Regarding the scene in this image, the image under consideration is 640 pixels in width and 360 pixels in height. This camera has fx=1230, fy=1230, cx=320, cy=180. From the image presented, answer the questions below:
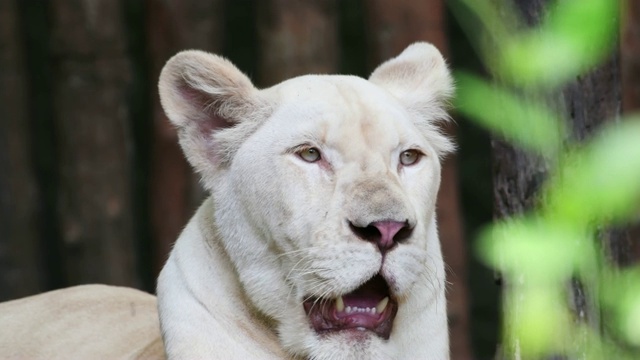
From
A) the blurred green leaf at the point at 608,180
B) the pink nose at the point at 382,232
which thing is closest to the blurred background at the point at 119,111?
the pink nose at the point at 382,232

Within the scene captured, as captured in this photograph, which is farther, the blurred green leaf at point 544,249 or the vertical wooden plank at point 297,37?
the vertical wooden plank at point 297,37

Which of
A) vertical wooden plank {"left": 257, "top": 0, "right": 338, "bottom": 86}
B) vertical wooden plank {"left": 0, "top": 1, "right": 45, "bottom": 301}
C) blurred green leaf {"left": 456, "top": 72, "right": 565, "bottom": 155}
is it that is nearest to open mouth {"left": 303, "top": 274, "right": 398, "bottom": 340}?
blurred green leaf {"left": 456, "top": 72, "right": 565, "bottom": 155}

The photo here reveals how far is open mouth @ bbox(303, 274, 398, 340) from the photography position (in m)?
3.04

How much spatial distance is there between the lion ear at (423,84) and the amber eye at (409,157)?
25 cm

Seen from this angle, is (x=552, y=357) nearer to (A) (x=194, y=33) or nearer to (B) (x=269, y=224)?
(B) (x=269, y=224)

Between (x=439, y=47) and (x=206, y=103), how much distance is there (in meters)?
3.77

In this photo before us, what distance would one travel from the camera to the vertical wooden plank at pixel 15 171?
740 centimetres

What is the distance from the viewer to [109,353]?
4.14 metres

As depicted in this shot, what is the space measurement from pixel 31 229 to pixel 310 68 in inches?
82.0

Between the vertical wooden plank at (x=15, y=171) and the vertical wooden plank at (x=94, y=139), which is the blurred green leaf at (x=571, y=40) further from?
the vertical wooden plank at (x=15, y=171)

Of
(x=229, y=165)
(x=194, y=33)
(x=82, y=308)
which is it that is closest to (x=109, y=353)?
(x=82, y=308)

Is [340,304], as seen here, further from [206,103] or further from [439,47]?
[439,47]

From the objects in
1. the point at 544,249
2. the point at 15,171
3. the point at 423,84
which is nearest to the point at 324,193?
the point at 423,84

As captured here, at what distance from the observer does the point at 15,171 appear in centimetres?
748
